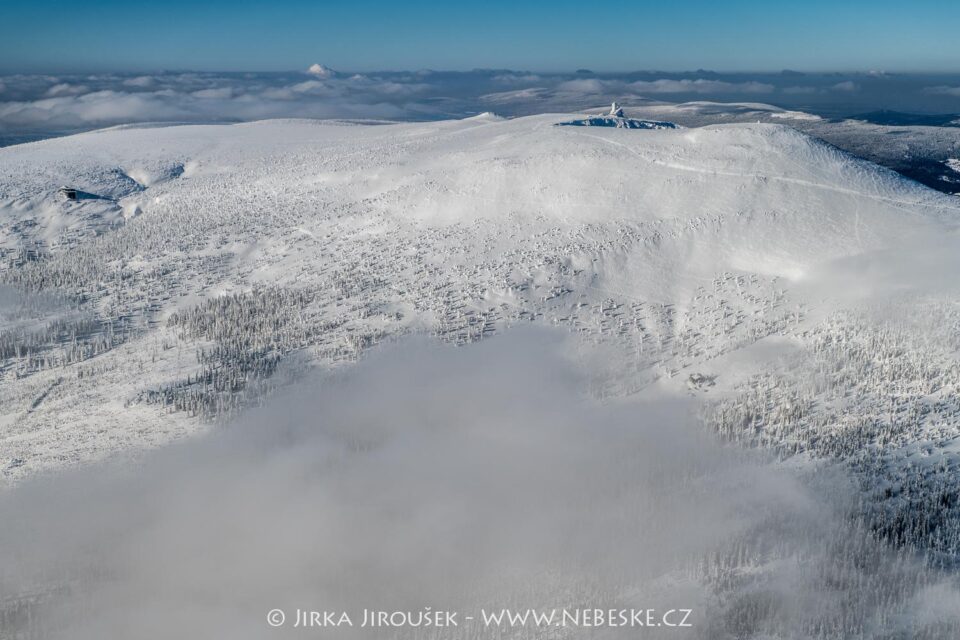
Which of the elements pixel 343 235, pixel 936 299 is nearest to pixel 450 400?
pixel 343 235

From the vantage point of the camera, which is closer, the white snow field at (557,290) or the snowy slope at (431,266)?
the white snow field at (557,290)

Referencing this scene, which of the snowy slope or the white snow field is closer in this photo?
the white snow field

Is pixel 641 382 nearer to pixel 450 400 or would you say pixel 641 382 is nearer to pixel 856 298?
pixel 450 400

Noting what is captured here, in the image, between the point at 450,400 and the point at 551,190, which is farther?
the point at 551,190

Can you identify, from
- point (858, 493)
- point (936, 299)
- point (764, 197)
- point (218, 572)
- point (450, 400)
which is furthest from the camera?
point (764, 197)
